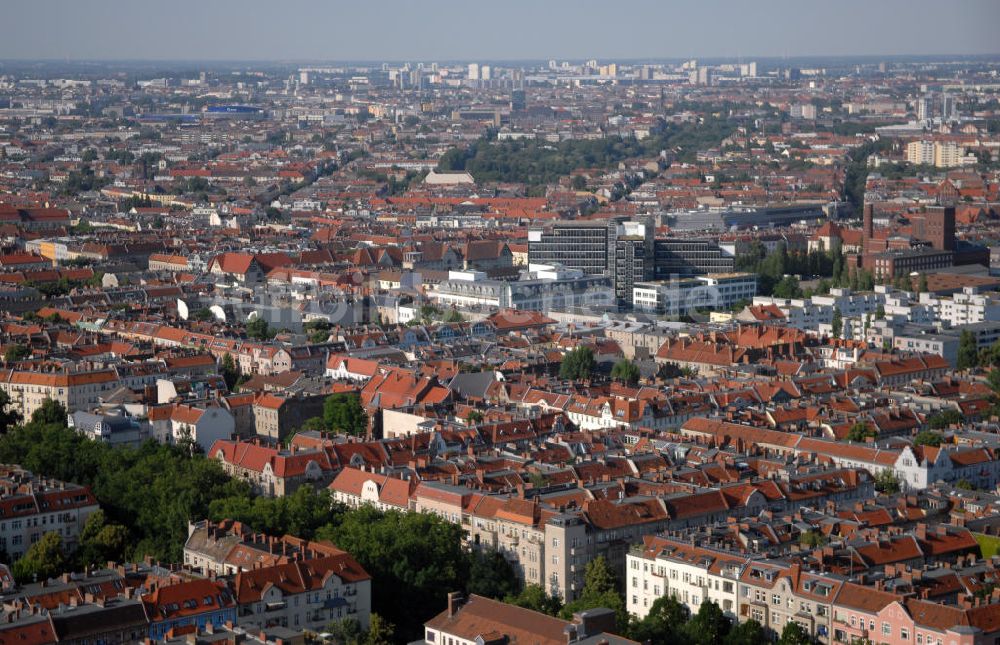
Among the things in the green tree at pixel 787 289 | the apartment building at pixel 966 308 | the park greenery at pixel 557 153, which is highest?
A: the apartment building at pixel 966 308

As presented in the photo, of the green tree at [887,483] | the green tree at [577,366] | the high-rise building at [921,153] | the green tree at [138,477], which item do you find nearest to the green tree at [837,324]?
the green tree at [577,366]

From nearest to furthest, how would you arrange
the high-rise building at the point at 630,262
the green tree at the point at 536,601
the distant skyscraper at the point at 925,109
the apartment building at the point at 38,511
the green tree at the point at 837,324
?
the green tree at the point at 536,601, the apartment building at the point at 38,511, the green tree at the point at 837,324, the high-rise building at the point at 630,262, the distant skyscraper at the point at 925,109

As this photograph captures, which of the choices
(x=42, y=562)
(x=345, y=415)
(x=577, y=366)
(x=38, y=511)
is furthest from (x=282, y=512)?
(x=577, y=366)

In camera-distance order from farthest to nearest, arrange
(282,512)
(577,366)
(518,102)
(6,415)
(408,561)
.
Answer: (518,102) < (577,366) < (6,415) < (282,512) < (408,561)

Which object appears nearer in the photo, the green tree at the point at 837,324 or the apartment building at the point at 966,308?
the green tree at the point at 837,324

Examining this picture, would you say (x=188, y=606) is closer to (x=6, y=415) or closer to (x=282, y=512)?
(x=282, y=512)

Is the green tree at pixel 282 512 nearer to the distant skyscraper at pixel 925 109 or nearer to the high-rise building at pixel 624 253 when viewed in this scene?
the high-rise building at pixel 624 253
